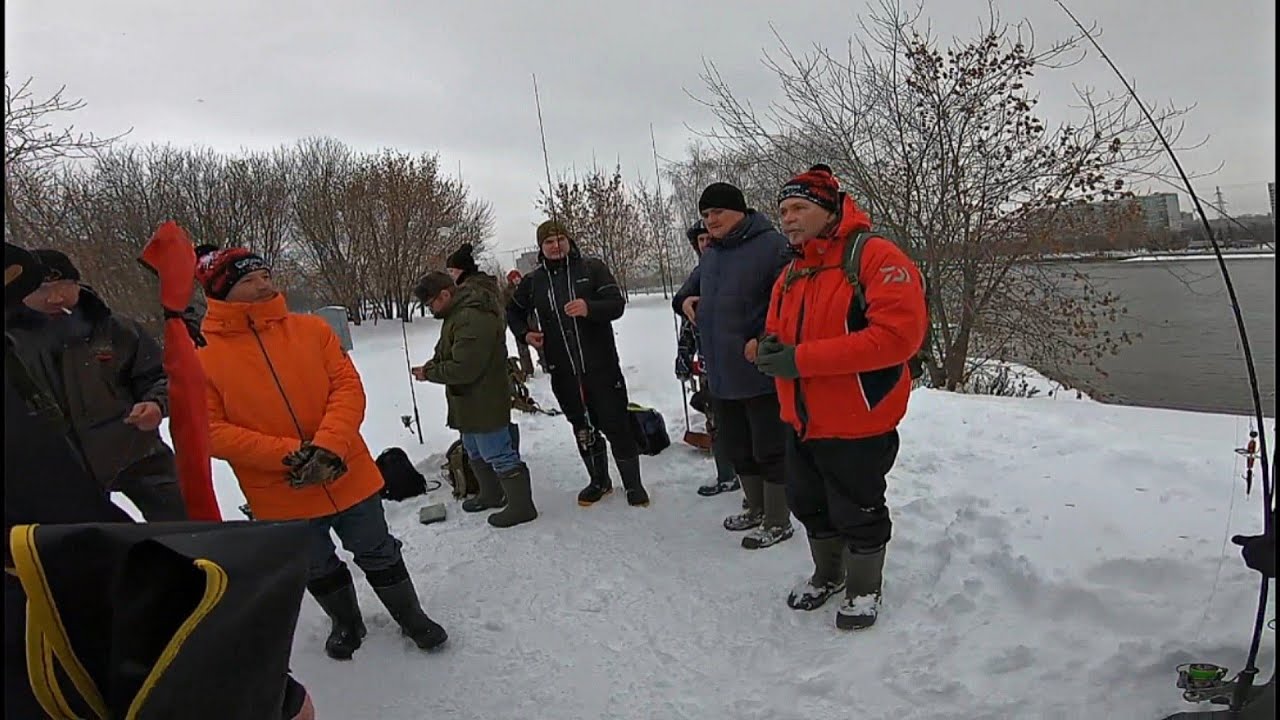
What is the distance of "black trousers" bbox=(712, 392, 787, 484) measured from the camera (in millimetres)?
3742

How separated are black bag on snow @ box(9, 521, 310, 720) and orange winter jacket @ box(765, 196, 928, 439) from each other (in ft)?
7.06

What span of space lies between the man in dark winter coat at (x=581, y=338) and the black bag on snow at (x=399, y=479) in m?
1.26

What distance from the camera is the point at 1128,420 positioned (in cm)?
498

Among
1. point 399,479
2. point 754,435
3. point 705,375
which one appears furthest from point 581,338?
point 399,479

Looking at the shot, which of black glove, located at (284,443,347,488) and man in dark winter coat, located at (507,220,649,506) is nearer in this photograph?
black glove, located at (284,443,347,488)

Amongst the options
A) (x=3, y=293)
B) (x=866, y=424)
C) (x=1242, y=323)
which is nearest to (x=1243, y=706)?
(x=1242, y=323)

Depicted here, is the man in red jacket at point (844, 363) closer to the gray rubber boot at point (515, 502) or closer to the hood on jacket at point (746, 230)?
the hood on jacket at point (746, 230)

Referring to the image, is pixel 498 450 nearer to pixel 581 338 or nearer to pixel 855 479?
pixel 581 338

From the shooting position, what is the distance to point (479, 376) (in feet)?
14.3

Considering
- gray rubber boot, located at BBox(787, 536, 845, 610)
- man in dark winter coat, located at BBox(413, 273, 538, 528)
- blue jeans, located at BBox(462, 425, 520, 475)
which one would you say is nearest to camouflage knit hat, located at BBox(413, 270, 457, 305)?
man in dark winter coat, located at BBox(413, 273, 538, 528)

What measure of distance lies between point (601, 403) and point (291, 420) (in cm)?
214

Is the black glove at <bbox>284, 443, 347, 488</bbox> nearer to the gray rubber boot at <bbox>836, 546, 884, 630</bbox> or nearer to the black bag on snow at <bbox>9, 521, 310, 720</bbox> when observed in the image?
the black bag on snow at <bbox>9, 521, 310, 720</bbox>

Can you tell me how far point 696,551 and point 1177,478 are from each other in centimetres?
234

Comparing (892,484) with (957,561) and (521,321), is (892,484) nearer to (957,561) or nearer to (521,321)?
(957,561)
